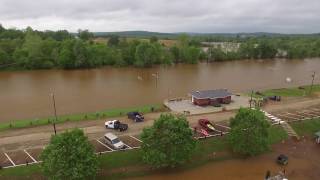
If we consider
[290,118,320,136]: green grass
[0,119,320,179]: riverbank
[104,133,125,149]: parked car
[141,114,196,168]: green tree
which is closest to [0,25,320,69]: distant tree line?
[290,118,320,136]: green grass

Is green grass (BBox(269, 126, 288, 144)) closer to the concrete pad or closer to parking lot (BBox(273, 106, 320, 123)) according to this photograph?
parking lot (BBox(273, 106, 320, 123))

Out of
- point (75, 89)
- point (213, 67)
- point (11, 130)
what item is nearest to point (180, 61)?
point (213, 67)

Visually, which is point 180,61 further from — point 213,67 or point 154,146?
point 154,146

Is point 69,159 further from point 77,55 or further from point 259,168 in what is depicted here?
point 77,55

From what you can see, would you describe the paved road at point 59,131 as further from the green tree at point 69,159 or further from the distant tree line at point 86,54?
the distant tree line at point 86,54

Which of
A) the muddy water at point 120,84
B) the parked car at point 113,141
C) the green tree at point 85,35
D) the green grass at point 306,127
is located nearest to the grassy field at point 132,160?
the parked car at point 113,141

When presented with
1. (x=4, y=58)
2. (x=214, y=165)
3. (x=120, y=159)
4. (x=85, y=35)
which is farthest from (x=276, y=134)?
(x=85, y=35)
